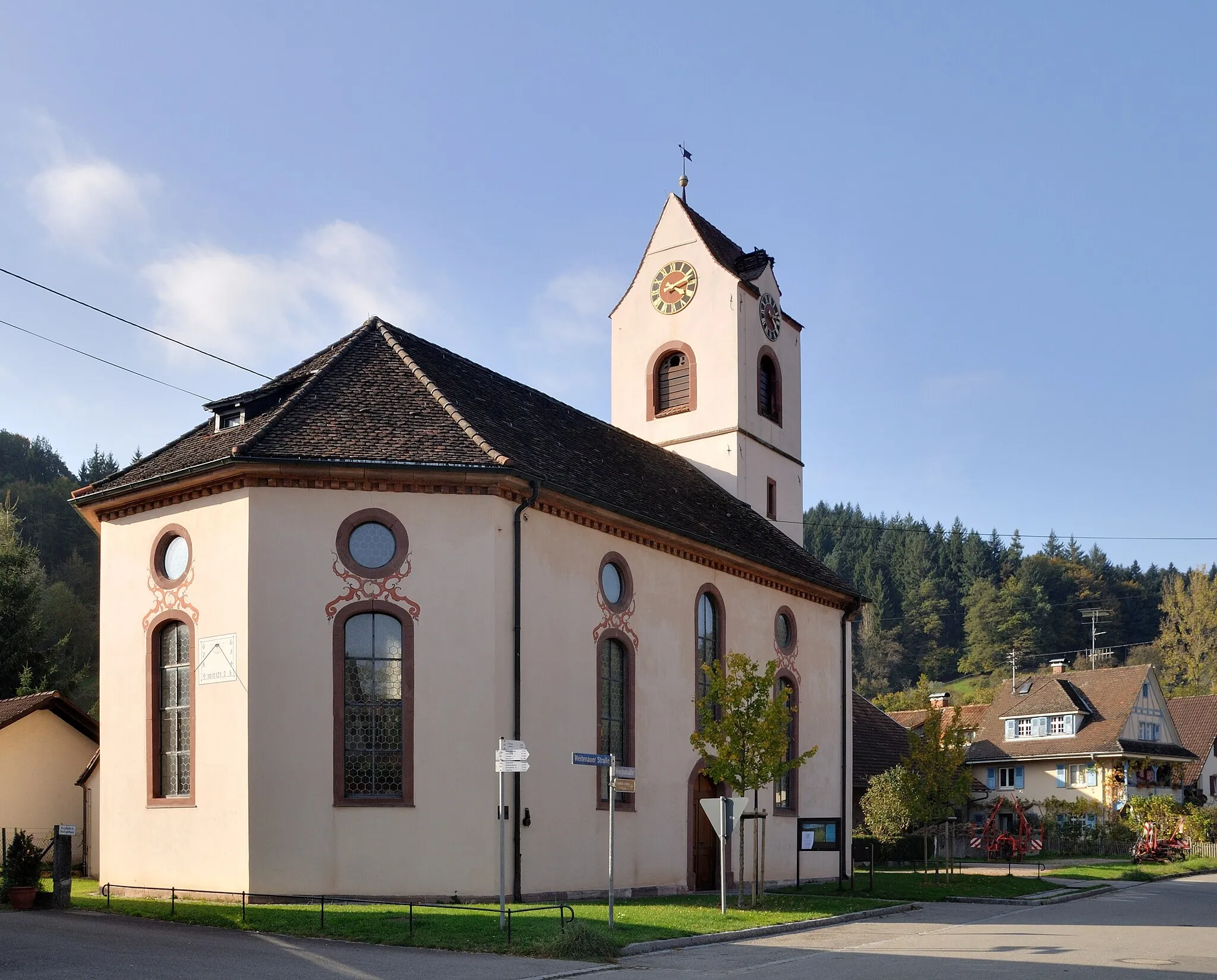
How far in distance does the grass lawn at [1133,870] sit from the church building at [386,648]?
47.3ft

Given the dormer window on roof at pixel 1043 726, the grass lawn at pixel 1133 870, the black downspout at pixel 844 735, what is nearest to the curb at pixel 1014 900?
the black downspout at pixel 844 735

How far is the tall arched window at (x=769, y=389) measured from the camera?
3694 centimetres

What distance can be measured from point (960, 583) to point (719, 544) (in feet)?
359

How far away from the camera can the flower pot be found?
19875 millimetres

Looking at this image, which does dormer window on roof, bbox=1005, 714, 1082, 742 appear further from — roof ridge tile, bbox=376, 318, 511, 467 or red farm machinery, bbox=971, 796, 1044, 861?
roof ridge tile, bbox=376, 318, 511, 467

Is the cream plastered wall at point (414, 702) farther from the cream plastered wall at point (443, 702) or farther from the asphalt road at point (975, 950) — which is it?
the asphalt road at point (975, 950)

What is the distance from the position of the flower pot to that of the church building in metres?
2.01

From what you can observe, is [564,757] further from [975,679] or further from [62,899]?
[975,679]

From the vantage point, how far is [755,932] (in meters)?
18.9

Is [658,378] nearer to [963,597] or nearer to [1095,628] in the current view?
[1095,628]

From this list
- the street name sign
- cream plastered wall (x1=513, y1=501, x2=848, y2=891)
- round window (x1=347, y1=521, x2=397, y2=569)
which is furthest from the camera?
cream plastered wall (x1=513, y1=501, x2=848, y2=891)

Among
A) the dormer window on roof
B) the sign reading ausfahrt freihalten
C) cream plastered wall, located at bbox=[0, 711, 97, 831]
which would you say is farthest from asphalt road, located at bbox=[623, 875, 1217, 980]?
the dormer window on roof

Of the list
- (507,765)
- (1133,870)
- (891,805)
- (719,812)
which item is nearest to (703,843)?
(891,805)

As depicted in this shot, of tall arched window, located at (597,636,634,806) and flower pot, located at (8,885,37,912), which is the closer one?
Result: flower pot, located at (8,885,37,912)
